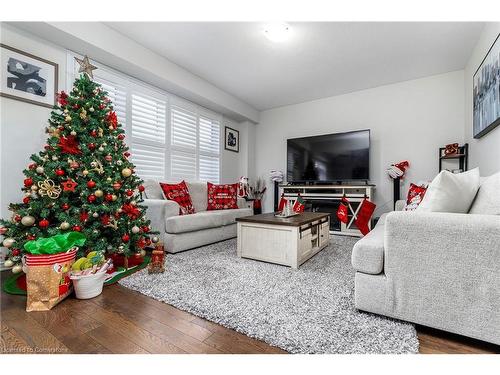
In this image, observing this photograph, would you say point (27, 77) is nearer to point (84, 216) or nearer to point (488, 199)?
point (84, 216)

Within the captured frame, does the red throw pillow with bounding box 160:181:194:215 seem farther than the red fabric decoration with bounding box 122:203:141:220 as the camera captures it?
Yes

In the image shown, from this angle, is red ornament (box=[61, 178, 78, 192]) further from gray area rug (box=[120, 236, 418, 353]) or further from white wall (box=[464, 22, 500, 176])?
white wall (box=[464, 22, 500, 176])

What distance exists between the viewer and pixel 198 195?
3.53 metres

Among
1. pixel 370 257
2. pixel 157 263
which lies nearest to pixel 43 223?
pixel 157 263

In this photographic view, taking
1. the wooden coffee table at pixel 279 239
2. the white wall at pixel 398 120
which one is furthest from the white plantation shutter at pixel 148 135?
the white wall at pixel 398 120

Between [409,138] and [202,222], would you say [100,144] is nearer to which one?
[202,222]

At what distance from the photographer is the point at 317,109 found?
14.6 feet

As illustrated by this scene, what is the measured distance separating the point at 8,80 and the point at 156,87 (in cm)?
159

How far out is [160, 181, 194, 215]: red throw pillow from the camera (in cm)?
296

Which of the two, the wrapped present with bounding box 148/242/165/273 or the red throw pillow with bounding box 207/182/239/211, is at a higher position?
the red throw pillow with bounding box 207/182/239/211

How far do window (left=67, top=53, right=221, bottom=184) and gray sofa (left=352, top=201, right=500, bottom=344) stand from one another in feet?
9.86

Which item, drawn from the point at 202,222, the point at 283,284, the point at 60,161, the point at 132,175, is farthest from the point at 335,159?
the point at 60,161

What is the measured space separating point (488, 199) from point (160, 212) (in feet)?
8.74

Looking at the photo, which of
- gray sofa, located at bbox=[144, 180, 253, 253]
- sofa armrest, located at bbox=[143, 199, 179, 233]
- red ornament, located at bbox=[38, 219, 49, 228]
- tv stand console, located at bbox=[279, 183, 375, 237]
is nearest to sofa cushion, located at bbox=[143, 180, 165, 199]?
gray sofa, located at bbox=[144, 180, 253, 253]
